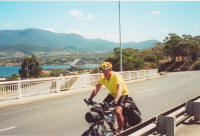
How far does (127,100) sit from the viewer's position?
5.10 meters

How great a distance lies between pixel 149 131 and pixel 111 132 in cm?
81

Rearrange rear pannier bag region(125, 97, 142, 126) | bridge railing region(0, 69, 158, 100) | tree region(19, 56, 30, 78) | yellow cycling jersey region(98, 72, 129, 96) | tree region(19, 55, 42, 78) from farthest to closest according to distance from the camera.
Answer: tree region(19, 56, 30, 78) < tree region(19, 55, 42, 78) < bridge railing region(0, 69, 158, 100) < rear pannier bag region(125, 97, 142, 126) < yellow cycling jersey region(98, 72, 129, 96)

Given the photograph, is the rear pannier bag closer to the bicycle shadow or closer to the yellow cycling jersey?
the yellow cycling jersey

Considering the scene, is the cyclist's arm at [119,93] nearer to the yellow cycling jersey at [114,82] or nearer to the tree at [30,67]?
the yellow cycling jersey at [114,82]

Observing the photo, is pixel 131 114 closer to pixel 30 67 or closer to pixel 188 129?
pixel 188 129

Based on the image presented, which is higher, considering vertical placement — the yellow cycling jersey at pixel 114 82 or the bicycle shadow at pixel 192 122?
the yellow cycling jersey at pixel 114 82

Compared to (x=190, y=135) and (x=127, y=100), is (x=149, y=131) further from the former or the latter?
(x=190, y=135)

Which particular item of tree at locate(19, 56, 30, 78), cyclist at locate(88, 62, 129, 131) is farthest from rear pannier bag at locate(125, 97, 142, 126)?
tree at locate(19, 56, 30, 78)

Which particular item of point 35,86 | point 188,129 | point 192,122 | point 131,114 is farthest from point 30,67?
point 131,114

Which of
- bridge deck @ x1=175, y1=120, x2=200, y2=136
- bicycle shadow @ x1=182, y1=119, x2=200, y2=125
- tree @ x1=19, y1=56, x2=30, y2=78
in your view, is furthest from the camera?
tree @ x1=19, y1=56, x2=30, y2=78

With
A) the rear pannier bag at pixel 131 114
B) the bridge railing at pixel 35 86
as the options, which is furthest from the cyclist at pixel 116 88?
the bridge railing at pixel 35 86

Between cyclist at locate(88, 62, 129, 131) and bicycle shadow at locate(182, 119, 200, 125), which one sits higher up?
cyclist at locate(88, 62, 129, 131)

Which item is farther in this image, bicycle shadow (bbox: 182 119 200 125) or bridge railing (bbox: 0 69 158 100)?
bridge railing (bbox: 0 69 158 100)

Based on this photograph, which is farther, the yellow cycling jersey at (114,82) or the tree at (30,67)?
the tree at (30,67)
